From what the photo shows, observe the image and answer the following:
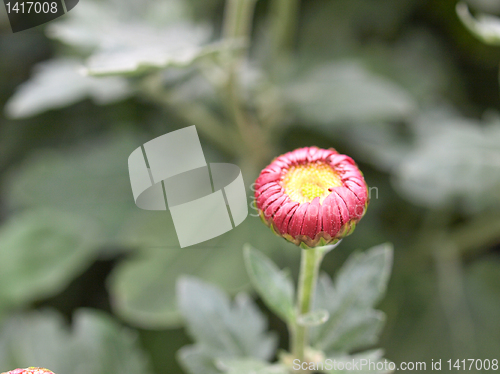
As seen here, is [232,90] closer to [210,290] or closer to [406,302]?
[210,290]

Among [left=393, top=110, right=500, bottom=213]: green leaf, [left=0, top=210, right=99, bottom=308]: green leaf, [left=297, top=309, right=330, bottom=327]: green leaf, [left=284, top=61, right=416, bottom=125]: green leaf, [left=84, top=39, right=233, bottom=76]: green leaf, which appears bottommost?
[left=0, top=210, right=99, bottom=308]: green leaf

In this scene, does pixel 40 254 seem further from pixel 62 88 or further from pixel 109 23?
pixel 109 23

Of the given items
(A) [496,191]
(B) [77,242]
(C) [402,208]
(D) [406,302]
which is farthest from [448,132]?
(B) [77,242]

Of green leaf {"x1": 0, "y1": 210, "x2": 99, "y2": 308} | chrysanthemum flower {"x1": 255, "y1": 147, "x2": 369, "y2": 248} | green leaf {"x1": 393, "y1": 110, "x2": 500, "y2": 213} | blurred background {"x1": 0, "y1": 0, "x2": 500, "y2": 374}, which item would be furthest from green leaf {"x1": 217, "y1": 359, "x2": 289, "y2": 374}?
green leaf {"x1": 0, "y1": 210, "x2": 99, "y2": 308}

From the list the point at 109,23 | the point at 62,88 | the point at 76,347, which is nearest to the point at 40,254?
the point at 76,347

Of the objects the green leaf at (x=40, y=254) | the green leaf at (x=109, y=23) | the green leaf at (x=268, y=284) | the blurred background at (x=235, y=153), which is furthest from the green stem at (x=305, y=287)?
the green leaf at (x=40, y=254)

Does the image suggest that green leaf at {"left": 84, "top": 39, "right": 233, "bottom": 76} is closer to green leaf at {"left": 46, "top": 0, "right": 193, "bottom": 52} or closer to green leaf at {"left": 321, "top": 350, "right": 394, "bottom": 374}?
green leaf at {"left": 46, "top": 0, "right": 193, "bottom": 52}

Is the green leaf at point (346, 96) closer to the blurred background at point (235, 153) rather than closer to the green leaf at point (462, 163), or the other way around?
the blurred background at point (235, 153)
